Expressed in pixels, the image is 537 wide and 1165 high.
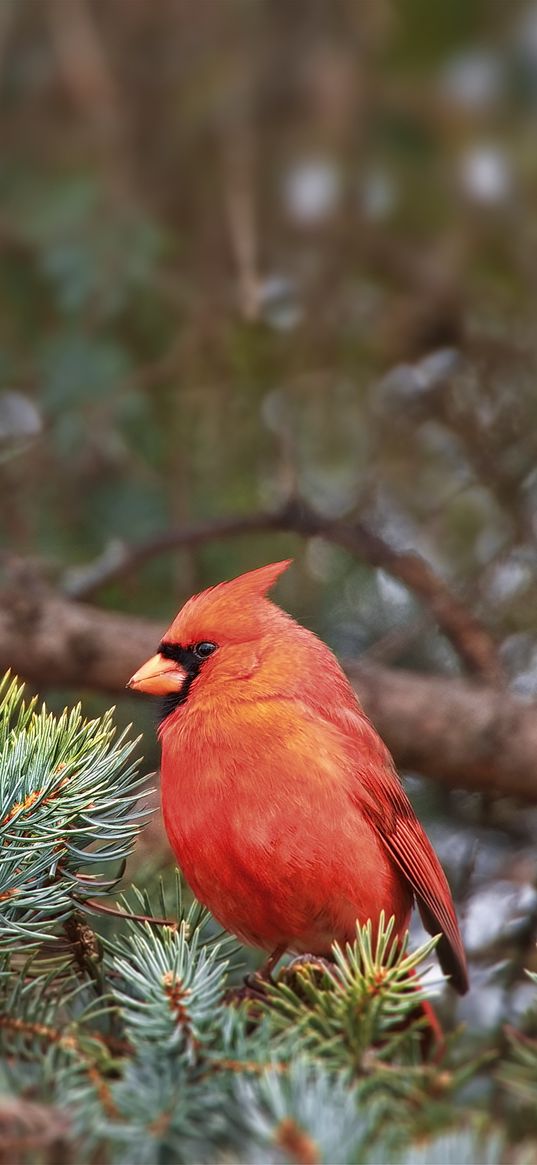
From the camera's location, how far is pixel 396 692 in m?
2.90

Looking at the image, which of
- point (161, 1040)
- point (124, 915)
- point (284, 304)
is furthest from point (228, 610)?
point (284, 304)

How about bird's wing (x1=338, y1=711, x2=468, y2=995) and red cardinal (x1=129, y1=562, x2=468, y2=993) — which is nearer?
red cardinal (x1=129, y1=562, x2=468, y2=993)

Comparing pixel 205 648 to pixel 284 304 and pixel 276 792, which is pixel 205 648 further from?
pixel 284 304

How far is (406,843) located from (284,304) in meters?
2.36

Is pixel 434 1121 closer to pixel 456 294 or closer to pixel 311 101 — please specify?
pixel 456 294

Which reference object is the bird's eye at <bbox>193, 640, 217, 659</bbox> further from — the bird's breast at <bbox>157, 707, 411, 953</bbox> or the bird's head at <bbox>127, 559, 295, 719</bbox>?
the bird's breast at <bbox>157, 707, 411, 953</bbox>

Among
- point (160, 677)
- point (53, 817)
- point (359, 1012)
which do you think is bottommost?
point (359, 1012)

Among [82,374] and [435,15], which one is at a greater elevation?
[435,15]

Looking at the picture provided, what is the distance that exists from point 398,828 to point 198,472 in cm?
182

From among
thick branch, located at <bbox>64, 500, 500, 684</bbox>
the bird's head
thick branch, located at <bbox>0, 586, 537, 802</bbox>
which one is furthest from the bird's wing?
thick branch, located at <bbox>64, 500, 500, 684</bbox>

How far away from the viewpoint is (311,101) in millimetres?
4246

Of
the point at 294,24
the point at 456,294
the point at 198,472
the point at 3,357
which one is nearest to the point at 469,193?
the point at 456,294

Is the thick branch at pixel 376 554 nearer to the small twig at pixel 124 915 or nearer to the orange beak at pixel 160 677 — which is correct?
the orange beak at pixel 160 677

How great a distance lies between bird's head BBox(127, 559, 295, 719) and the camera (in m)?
2.08
